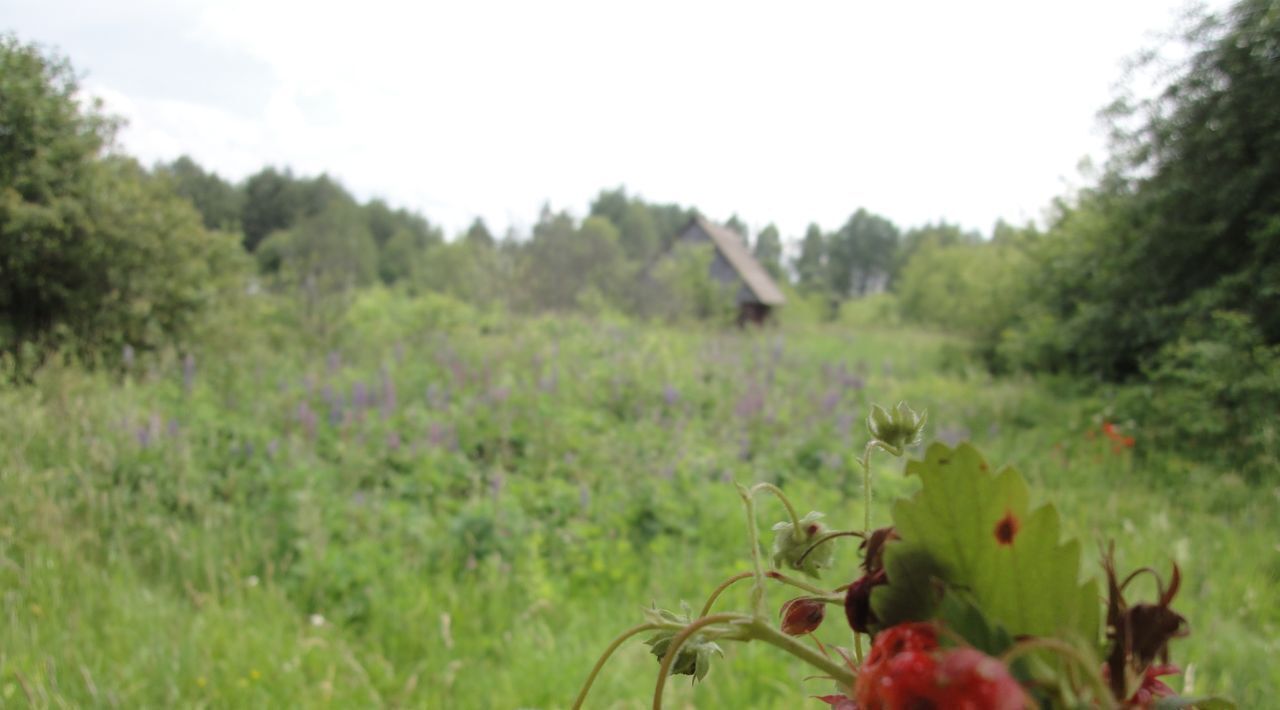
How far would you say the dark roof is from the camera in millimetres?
22755

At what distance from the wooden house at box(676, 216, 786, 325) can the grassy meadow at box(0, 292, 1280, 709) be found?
1568 cm

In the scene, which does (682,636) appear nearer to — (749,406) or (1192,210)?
(749,406)

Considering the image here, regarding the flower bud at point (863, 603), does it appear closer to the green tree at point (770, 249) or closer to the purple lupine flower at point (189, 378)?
the purple lupine flower at point (189, 378)

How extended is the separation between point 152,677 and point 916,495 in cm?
262

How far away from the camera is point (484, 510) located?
344 cm

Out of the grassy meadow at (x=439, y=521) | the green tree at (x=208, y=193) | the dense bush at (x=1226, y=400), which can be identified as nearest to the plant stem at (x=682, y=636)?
the grassy meadow at (x=439, y=521)

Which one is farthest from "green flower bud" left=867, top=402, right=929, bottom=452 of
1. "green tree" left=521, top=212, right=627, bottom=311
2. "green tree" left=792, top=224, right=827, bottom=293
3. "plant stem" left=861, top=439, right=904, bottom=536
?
"green tree" left=792, top=224, right=827, bottom=293

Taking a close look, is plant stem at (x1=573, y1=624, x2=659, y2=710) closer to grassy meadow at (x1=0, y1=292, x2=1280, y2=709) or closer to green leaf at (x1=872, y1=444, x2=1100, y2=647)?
green leaf at (x1=872, y1=444, x2=1100, y2=647)

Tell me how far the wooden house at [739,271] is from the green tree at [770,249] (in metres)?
2.23

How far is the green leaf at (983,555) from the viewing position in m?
0.25

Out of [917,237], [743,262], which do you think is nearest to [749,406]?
[743,262]

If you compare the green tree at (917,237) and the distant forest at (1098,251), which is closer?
the distant forest at (1098,251)

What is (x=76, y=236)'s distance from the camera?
5.89 metres

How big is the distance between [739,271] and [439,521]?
2031cm
